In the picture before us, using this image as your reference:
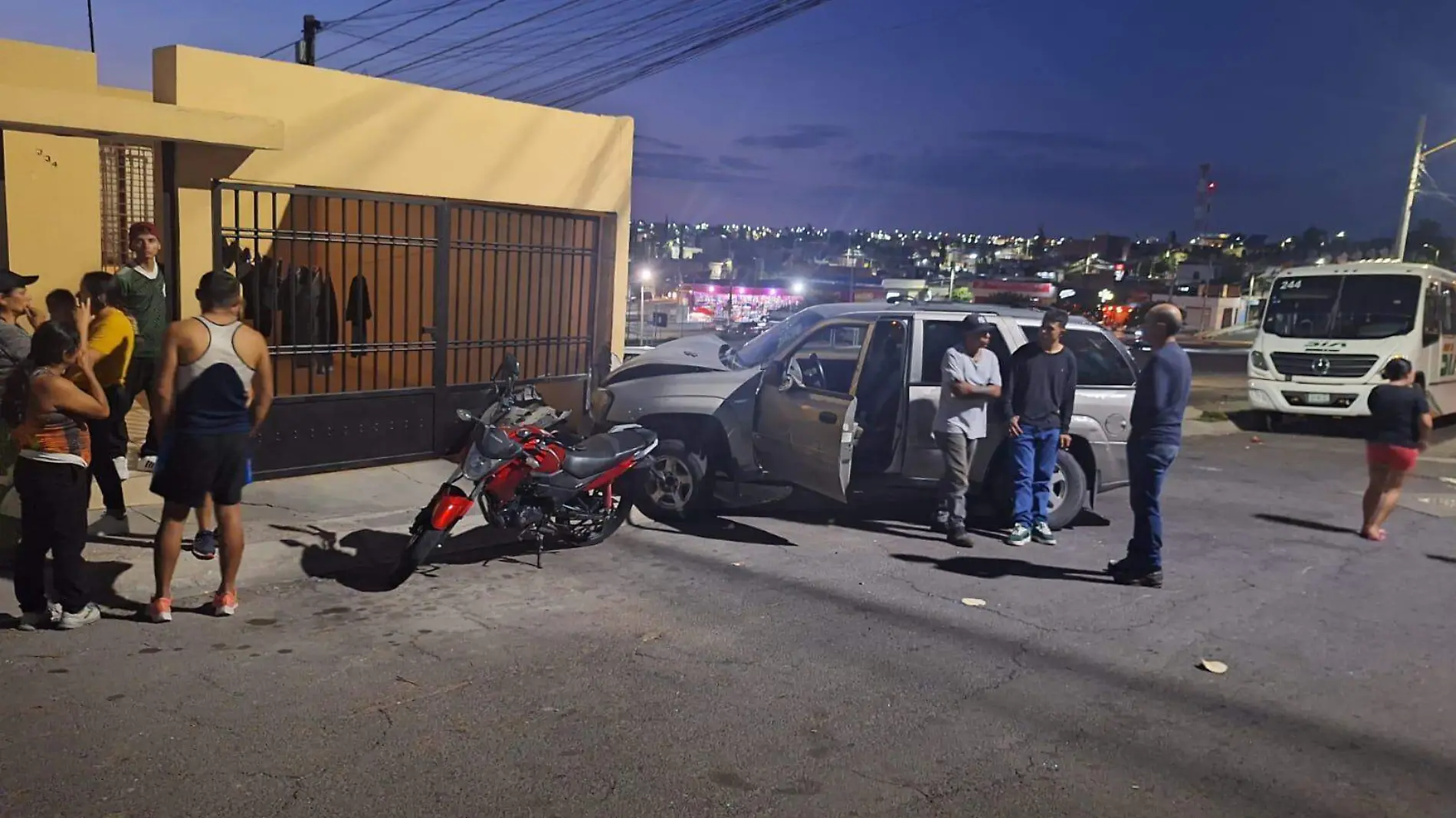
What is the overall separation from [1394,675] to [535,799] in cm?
452

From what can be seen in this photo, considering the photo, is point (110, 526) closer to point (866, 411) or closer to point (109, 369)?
point (109, 369)

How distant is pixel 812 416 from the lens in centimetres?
768

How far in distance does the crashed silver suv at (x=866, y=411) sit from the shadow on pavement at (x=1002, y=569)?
862mm

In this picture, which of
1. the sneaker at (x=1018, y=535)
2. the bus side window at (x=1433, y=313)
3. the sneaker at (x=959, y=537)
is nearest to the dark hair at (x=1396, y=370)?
the sneaker at (x=1018, y=535)

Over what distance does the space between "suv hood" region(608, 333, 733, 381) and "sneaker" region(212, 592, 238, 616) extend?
150 inches

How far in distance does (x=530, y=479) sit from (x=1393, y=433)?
6.79 m

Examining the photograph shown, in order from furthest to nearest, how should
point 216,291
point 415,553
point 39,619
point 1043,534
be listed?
point 1043,534 → point 415,553 → point 216,291 → point 39,619

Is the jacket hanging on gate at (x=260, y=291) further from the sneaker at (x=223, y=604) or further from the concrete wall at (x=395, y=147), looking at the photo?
the sneaker at (x=223, y=604)

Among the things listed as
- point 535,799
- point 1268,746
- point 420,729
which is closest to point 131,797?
point 420,729

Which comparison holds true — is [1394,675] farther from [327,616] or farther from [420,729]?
[327,616]

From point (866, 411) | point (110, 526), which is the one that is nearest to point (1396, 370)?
point (866, 411)

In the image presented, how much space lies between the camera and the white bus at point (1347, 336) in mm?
15836

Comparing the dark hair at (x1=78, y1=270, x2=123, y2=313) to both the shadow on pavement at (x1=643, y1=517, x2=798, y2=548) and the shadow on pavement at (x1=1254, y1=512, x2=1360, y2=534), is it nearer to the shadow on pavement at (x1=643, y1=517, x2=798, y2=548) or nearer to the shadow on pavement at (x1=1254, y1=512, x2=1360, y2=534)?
the shadow on pavement at (x1=643, y1=517, x2=798, y2=548)

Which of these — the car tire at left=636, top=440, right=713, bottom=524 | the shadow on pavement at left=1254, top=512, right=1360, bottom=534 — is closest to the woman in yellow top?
the car tire at left=636, top=440, right=713, bottom=524
